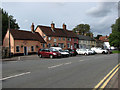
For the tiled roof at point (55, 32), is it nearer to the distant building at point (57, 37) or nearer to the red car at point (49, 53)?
the distant building at point (57, 37)

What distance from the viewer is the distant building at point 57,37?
146ft

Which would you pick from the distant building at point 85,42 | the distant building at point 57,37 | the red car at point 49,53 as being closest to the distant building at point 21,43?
the distant building at point 57,37

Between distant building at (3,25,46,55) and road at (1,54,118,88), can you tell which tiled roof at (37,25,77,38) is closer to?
distant building at (3,25,46,55)

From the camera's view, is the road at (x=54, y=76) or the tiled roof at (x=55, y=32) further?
the tiled roof at (x=55, y=32)

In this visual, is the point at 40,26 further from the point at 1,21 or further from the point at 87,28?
the point at 87,28

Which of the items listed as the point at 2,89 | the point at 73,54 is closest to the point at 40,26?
the point at 73,54

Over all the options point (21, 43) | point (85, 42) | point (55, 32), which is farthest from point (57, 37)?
point (85, 42)

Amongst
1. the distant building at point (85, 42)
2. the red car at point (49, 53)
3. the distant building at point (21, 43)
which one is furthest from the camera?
the distant building at point (85, 42)

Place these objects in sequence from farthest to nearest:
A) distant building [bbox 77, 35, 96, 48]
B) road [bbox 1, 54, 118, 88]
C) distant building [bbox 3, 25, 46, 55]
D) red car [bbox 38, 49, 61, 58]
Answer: distant building [bbox 77, 35, 96, 48], distant building [bbox 3, 25, 46, 55], red car [bbox 38, 49, 61, 58], road [bbox 1, 54, 118, 88]

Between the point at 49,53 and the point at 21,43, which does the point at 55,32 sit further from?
the point at 49,53

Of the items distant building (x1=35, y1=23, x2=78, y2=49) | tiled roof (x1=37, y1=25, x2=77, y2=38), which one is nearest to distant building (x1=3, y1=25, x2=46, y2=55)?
distant building (x1=35, y1=23, x2=78, y2=49)

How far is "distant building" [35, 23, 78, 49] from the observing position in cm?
4444

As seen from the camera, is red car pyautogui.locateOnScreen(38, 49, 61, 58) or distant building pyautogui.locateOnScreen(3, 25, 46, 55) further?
distant building pyautogui.locateOnScreen(3, 25, 46, 55)

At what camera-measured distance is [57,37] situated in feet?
155
